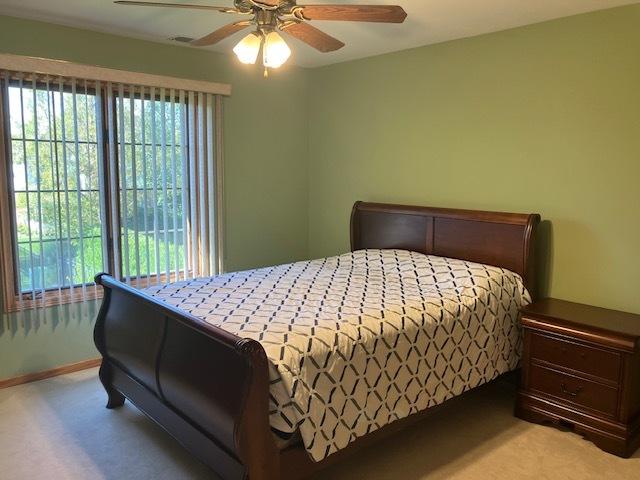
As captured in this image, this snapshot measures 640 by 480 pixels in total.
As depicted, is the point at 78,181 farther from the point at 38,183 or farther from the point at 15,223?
the point at 15,223

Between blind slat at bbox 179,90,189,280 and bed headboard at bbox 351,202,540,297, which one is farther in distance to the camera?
blind slat at bbox 179,90,189,280

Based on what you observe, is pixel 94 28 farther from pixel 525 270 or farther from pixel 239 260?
pixel 525 270

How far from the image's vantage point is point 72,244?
140 inches

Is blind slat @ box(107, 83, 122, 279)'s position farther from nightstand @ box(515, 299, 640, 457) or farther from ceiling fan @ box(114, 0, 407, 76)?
nightstand @ box(515, 299, 640, 457)

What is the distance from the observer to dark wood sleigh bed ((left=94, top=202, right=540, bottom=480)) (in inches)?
76.4

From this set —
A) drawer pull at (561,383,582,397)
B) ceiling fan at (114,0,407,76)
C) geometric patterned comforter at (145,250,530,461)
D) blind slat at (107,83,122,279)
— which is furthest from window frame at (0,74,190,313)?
drawer pull at (561,383,582,397)

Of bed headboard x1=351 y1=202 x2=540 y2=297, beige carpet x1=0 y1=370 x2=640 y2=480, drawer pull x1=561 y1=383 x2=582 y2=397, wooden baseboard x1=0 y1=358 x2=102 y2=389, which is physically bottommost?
beige carpet x1=0 y1=370 x2=640 y2=480

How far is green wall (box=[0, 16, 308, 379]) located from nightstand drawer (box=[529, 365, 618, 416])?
8.29 ft

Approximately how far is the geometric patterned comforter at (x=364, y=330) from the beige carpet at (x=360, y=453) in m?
0.29

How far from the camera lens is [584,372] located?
9.10ft

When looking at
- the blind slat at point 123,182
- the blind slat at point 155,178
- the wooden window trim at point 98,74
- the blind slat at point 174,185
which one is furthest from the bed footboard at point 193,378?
the wooden window trim at point 98,74

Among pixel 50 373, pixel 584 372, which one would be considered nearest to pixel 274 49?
pixel 584 372

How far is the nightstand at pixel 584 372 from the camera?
2.64 m

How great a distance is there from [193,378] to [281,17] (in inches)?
66.1
